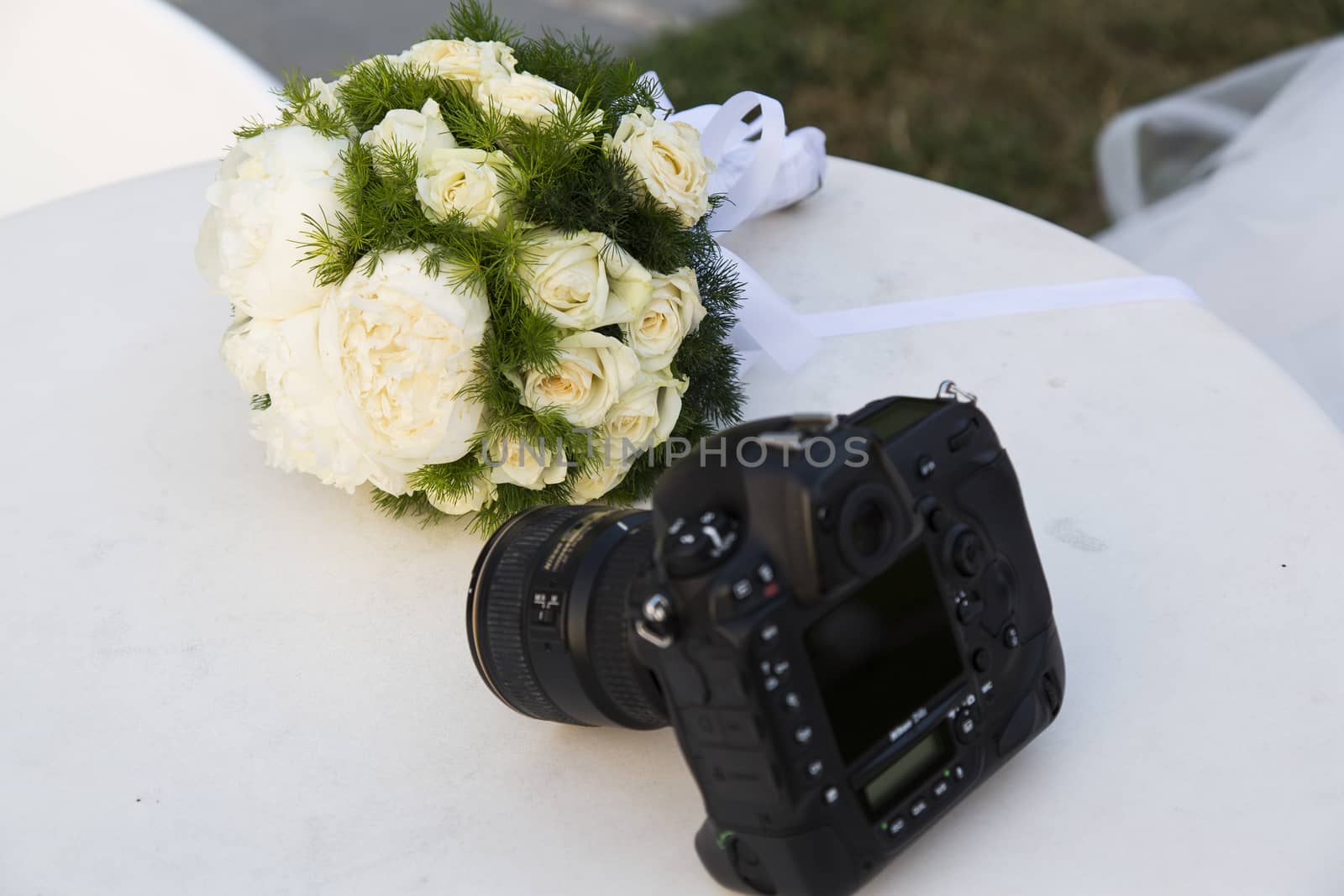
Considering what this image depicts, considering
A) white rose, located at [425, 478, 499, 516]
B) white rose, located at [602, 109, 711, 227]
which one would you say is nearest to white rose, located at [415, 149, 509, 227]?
white rose, located at [602, 109, 711, 227]

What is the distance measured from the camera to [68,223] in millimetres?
1514

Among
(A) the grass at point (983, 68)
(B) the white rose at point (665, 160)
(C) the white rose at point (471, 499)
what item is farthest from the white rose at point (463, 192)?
(A) the grass at point (983, 68)

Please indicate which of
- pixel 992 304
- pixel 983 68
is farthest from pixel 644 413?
pixel 983 68

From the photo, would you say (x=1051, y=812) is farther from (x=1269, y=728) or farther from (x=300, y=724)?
(x=300, y=724)

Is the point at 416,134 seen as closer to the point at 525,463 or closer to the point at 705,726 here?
the point at 525,463

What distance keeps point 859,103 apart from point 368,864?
2181 mm

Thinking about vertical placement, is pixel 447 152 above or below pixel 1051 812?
above

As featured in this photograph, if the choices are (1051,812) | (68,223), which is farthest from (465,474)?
(68,223)

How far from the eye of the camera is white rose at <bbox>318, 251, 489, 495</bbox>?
3.11 ft

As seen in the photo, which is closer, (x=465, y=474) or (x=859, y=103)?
(x=465, y=474)

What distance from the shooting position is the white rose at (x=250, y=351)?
1.04 metres

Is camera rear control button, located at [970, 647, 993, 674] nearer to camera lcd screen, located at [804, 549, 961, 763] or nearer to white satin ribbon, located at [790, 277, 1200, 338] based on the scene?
camera lcd screen, located at [804, 549, 961, 763]

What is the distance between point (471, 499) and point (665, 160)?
31cm

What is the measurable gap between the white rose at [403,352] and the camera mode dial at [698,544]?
0.26 m
